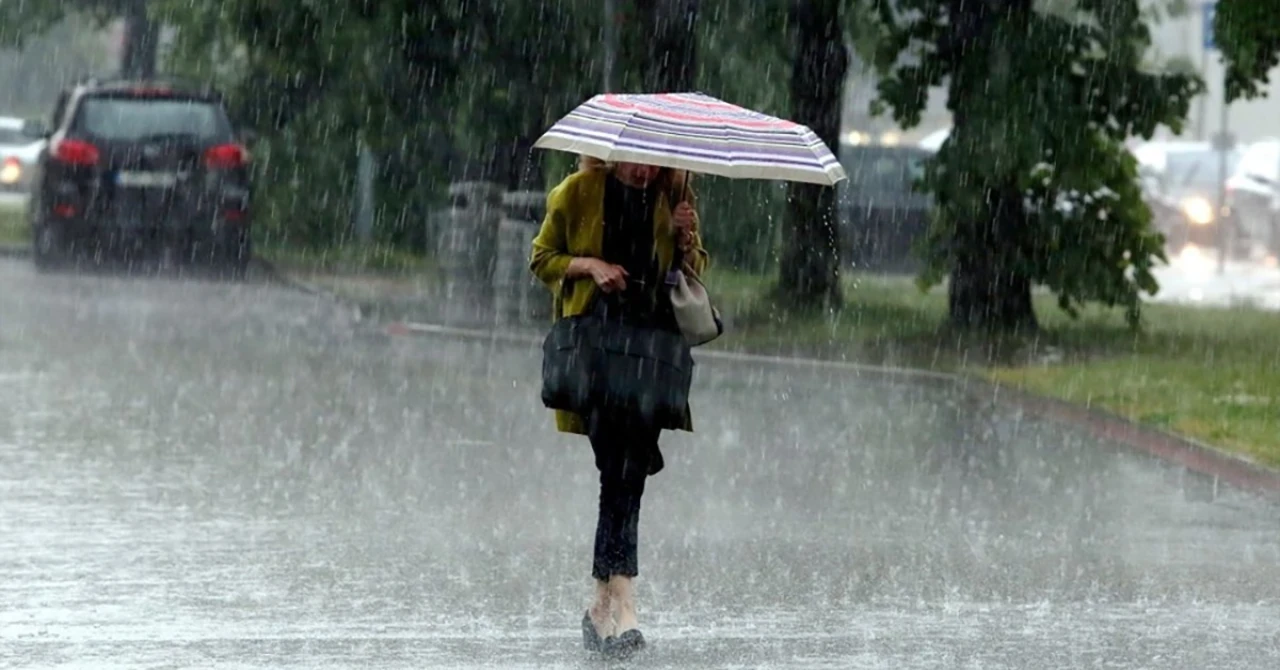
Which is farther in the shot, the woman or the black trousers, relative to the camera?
the black trousers

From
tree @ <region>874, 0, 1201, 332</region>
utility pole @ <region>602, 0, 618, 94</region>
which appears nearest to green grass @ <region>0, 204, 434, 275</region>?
utility pole @ <region>602, 0, 618, 94</region>

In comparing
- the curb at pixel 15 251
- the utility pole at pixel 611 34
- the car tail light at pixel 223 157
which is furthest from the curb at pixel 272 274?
the utility pole at pixel 611 34

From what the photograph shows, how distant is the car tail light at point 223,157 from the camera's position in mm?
24938

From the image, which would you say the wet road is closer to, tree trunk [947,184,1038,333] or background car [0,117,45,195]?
tree trunk [947,184,1038,333]

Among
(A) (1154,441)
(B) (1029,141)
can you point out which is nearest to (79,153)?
(B) (1029,141)

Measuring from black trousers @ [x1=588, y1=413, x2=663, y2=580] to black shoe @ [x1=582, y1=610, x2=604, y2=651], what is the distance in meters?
0.13

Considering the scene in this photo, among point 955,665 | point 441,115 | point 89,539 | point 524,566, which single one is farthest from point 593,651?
point 441,115

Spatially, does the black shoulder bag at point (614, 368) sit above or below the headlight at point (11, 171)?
above

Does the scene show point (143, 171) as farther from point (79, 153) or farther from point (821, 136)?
point (821, 136)

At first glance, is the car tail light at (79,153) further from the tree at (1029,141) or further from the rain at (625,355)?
the tree at (1029,141)

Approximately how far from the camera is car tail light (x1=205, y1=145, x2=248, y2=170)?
81.8ft

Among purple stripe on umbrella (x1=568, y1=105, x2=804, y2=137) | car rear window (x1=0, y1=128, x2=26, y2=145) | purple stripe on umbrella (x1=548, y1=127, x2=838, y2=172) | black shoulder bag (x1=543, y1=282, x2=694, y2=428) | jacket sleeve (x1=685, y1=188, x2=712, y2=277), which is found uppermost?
purple stripe on umbrella (x1=568, y1=105, x2=804, y2=137)

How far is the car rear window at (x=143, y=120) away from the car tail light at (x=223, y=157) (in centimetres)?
17

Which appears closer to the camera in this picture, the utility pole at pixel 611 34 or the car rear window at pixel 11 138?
the utility pole at pixel 611 34
